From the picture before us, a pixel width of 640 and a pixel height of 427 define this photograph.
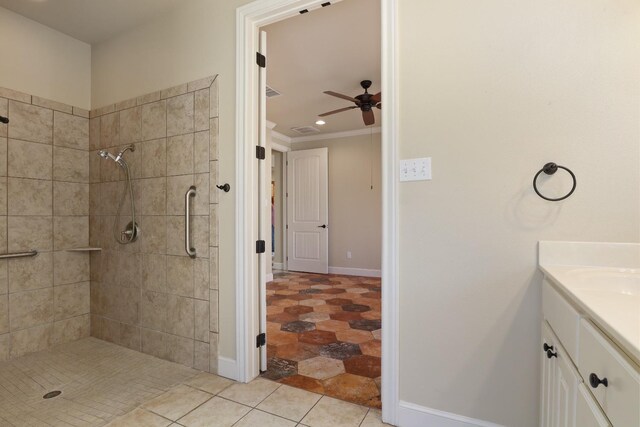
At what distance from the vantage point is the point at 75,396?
190 centimetres

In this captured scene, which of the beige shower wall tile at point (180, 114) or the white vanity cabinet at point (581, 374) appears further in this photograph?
the beige shower wall tile at point (180, 114)

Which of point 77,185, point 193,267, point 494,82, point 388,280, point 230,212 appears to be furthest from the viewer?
point 77,185

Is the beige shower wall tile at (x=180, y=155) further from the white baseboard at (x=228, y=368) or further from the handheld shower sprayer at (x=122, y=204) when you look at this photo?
the white baseboard at (x=228, y=368)

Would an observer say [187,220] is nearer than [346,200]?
Yes

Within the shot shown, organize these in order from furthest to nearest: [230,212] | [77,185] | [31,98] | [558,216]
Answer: [77,185] → [31,98] → [230,212] → [558,216]

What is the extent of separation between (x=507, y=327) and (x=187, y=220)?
79.0 inches

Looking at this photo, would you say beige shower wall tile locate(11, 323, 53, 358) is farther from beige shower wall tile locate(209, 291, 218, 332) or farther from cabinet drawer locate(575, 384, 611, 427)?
cabinet drawer locate(575, 384, 611, 427)

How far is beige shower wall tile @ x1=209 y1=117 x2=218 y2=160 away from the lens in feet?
7.09

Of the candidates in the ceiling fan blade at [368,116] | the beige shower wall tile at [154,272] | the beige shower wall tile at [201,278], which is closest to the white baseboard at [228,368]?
the beige shower wall tile at [201,278]

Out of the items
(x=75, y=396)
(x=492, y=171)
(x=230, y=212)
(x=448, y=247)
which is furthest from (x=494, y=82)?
(x=75, y=396)

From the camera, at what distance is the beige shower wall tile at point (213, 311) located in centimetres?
215

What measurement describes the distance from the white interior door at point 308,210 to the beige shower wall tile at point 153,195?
367 centimetres

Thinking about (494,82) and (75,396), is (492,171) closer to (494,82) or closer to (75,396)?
(494,82)

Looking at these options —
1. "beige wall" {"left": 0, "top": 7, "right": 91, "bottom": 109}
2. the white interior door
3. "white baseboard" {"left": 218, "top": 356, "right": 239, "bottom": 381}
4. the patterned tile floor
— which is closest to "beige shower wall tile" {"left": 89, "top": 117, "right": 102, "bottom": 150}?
"beige wall" {"left": 0, "top": 7, "right": 91, "bottom": 109}
